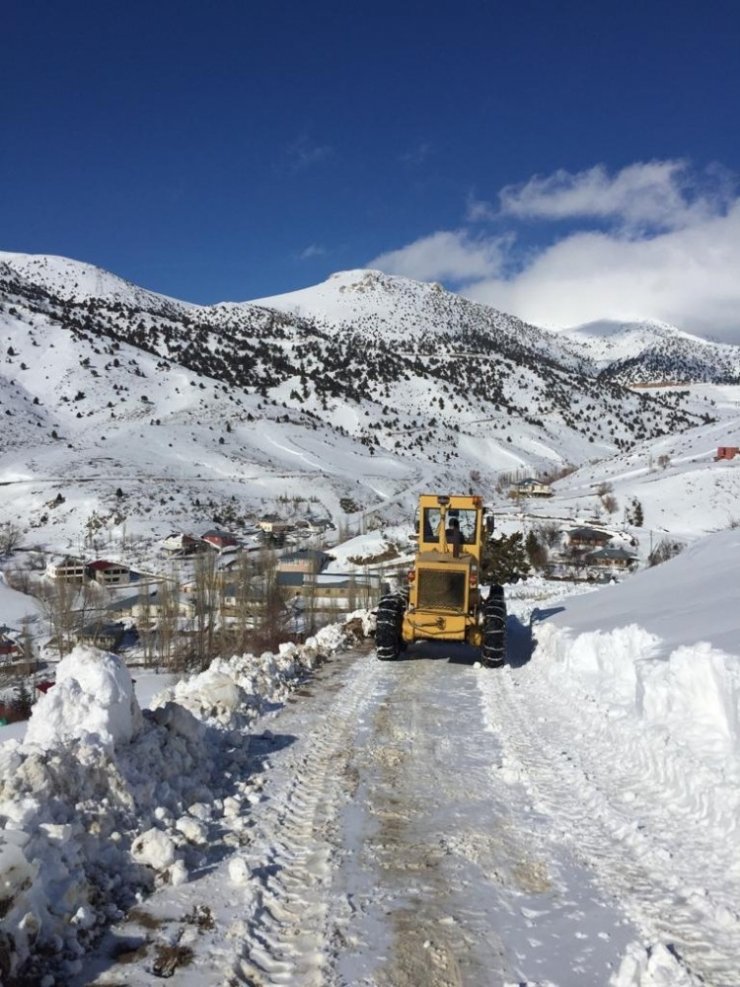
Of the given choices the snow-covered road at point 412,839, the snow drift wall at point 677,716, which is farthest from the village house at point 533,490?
the snow-covered road at point 412,839

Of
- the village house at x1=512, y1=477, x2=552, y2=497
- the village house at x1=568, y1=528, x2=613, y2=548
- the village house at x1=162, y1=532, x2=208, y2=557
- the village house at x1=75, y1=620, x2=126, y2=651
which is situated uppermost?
the village house at x1=512, y1=477, x2=552, y2=497

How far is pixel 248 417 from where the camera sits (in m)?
102

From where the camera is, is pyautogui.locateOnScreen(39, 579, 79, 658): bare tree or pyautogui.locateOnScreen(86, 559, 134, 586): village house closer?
pyautogui.locateOnScreen(39, 579, 79, 658): bare tree

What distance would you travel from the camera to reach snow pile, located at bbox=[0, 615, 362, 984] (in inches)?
164

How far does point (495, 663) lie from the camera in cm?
1390

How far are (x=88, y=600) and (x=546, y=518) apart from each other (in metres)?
40.3

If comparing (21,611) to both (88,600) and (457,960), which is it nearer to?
(88,600)

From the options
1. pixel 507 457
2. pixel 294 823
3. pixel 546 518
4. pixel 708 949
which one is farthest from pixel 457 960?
pixel 507 457

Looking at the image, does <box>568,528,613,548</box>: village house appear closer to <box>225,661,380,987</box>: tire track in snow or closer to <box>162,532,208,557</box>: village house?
<box>162,532,208,557</box>: village house

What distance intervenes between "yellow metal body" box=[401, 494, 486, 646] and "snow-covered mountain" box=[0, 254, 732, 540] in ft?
178

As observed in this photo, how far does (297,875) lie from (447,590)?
9.85 metres

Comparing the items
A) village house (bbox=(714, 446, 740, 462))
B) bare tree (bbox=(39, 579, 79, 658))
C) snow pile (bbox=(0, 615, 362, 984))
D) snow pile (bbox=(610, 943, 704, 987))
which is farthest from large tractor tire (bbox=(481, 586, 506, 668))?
village house (bbox=(714, 446, 740, 462))

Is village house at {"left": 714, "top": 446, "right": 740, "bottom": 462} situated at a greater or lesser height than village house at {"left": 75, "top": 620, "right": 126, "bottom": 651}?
greater

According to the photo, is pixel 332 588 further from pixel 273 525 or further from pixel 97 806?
pixel 97 806
